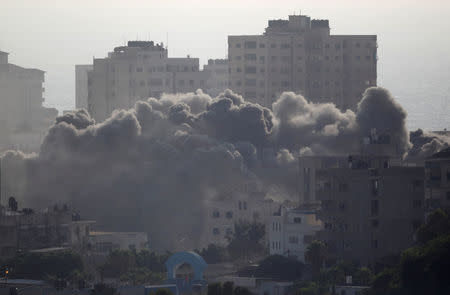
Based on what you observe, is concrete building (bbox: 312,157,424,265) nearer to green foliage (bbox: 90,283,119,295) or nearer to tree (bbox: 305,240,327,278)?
tree (bbox: 305,240,327,278)

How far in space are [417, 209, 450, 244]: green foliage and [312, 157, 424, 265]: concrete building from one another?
43.0ft

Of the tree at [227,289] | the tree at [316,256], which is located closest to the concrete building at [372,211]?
the tree at [316,256]

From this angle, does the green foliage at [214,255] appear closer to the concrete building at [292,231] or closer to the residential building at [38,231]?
the concrete building at [292,231]

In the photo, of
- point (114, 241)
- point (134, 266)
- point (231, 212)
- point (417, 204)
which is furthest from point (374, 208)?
point (231, 212)

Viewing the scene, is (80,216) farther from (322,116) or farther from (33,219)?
(322,116)

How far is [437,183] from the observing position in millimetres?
116188

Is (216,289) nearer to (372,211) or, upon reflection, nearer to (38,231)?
(372,211)

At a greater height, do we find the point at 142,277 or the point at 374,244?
the point at 374,244

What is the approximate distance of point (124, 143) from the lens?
171500 mm

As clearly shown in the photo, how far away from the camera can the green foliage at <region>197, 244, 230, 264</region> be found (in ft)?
447

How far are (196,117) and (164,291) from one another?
251ft

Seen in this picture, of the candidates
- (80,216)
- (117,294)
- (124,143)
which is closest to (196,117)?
(124,143)

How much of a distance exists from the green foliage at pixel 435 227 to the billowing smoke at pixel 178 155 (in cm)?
4814

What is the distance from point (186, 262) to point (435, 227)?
70.2ft
